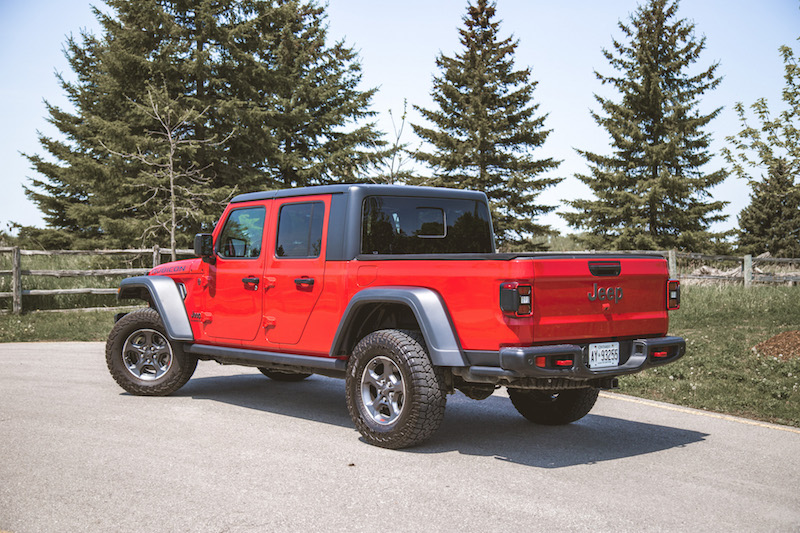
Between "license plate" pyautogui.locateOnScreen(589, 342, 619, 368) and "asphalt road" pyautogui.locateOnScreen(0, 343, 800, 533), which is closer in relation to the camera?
"asphalt road" pyautogui.locateOnScreen(0, 343, 800, 533)

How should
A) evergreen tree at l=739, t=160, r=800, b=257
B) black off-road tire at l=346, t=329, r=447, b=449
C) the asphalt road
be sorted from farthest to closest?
evergreen tree at l=739, t=160, r=800, b=257 → black off-road tire at l=346, t=329, r=447, b=449 → the asphalt road

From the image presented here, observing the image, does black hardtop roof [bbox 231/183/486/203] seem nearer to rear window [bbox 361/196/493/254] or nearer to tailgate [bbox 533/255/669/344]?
rear window [bbox 361/196/493/254]

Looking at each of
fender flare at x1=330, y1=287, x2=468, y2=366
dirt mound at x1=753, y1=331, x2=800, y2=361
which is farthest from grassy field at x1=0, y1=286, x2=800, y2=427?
fender flare at x1=330, y1=287, x2=468, y2=366

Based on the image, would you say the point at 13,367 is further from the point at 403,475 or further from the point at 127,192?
the point at 127,192

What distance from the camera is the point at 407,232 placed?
7.08 metres

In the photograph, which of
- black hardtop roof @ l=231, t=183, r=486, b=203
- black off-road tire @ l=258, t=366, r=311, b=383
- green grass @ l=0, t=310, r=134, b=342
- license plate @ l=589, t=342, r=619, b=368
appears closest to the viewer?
license plate @ l=589, t=342, r=619, b=368

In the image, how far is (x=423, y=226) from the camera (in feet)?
23.7

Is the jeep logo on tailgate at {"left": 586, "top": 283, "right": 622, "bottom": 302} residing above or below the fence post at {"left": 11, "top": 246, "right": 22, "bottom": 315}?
above

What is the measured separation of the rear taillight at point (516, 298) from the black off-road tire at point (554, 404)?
1.90m

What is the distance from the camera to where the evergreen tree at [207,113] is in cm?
2750

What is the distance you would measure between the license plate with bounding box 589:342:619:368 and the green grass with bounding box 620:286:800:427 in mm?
2648

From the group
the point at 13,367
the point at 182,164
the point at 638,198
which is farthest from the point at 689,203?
the point at 13,367

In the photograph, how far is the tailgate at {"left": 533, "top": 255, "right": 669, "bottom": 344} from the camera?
5473mm

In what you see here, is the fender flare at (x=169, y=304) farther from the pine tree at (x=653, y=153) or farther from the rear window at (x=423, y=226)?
the pine tree at (x=653, y=153)
